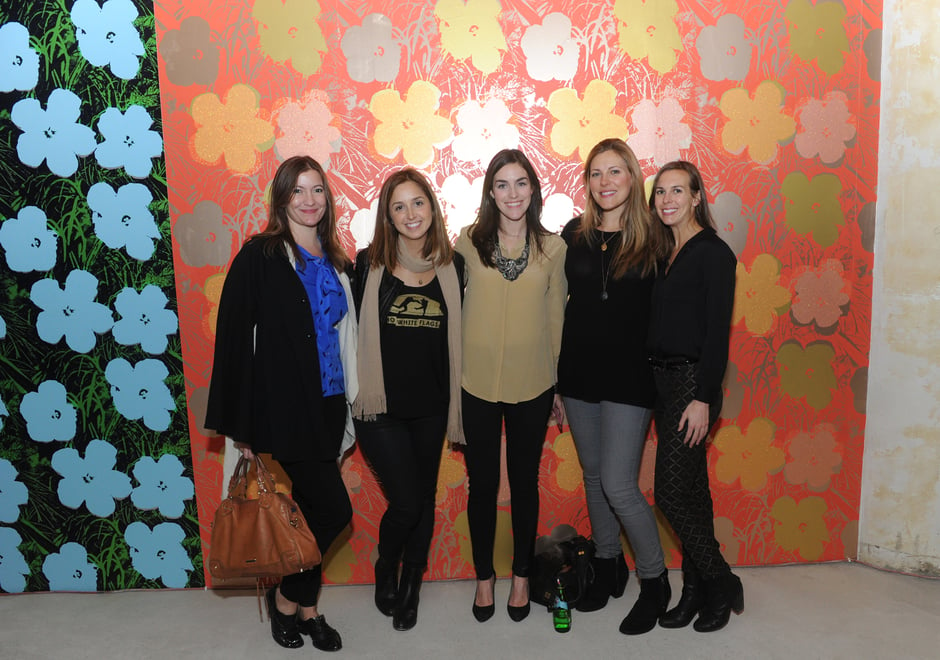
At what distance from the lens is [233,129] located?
2.69 metres

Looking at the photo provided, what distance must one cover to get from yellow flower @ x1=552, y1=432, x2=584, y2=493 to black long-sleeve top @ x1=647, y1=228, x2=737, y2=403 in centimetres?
76

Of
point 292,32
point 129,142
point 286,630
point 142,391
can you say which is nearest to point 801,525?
point 286,630

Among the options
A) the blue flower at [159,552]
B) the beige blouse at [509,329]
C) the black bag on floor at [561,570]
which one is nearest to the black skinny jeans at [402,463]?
the beige blouse at [509,329]

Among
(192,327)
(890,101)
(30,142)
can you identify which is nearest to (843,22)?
(890,101)

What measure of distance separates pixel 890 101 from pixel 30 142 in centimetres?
355

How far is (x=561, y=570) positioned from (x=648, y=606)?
0.36m

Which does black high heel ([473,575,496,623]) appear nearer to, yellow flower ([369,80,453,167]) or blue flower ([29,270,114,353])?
yellow flower ([369,80,453,167])

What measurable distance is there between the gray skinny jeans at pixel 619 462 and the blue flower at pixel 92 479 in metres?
1.93

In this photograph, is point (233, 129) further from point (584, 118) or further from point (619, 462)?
point (619, 462)

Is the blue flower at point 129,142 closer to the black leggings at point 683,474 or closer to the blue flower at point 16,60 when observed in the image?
the blue flower at point 16,60

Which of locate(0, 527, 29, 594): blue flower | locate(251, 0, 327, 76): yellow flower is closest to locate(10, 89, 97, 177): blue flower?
locate(251, 0, 327, 76): yellow flower

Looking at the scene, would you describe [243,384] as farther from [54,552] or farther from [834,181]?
[834,181]

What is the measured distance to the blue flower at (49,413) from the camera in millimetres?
2756

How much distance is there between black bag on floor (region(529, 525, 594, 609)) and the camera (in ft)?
8.70
